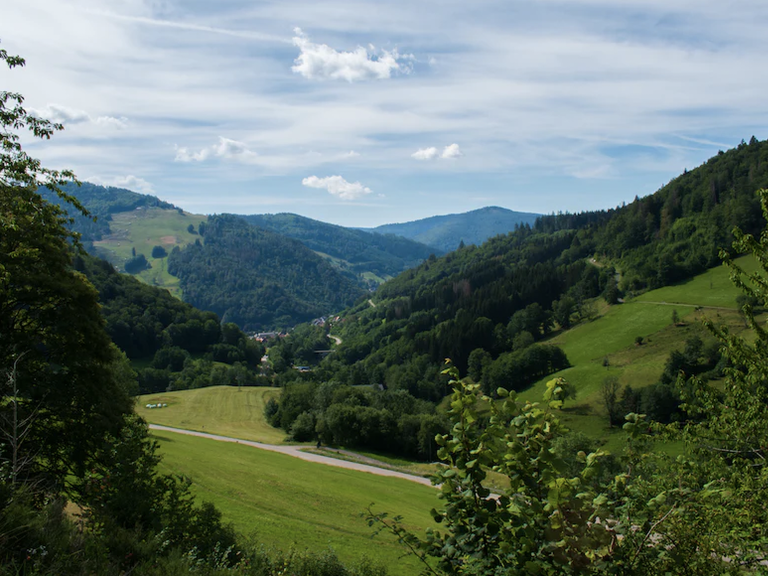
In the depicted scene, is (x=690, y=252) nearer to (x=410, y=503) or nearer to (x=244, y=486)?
(x=410, y=503)

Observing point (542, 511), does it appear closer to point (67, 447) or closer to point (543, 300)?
point (67, 447)

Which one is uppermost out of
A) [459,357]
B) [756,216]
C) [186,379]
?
[756,216]

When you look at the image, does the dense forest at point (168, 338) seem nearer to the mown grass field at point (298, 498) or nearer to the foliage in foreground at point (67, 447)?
the mown grass field at point (298, 498)

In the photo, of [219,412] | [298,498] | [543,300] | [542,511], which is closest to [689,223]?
[543,300]

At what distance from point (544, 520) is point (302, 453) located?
59.9m

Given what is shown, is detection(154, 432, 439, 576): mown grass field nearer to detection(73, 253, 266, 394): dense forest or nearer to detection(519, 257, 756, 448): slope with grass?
detection(519, 257, 756, 448): slope with grass

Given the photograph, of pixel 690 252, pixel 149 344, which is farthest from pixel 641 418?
pixel 690 252

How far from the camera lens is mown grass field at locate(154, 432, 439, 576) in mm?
22719

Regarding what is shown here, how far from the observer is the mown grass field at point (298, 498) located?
22.7m

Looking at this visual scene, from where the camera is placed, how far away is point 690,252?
151250mm

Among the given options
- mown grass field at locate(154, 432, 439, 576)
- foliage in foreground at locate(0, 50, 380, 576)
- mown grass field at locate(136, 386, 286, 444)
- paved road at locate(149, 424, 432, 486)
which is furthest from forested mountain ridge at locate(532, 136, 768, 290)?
foliage in foreground at locate(0, 50, 380, 576)

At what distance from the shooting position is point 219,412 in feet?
276

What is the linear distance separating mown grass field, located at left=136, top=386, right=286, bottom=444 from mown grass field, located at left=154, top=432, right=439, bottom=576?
21.5m

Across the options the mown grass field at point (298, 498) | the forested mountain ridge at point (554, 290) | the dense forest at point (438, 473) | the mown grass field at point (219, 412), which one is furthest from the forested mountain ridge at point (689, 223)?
the dense forest at point (438, 473)
